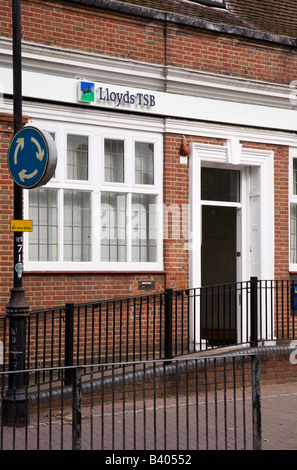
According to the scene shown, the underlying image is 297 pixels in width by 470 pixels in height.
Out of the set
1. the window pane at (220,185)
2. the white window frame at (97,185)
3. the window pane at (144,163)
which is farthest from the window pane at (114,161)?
the window pane at (220,185)

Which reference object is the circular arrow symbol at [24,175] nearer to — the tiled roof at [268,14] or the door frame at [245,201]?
the door frame at [245,201]

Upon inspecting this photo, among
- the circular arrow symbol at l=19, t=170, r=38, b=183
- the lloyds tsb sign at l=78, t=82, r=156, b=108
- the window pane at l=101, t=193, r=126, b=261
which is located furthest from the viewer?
the window pane at l=101, t=193, r=126, b=261

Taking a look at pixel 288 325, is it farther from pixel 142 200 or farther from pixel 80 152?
pixel 80 152

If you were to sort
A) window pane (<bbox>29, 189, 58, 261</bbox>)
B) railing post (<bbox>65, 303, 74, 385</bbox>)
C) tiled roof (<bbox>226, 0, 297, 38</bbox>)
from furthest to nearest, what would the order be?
tiled roof (<bbox>226, 0, 297, 38</bbox>)
window pane (<bbox>29, 189, 58, 261</bbox>)
railing post (<bbox>65, 303, 74, 385</bbox>)

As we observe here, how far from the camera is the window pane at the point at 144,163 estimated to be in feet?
36.7

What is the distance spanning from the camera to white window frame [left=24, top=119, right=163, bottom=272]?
10336 mm

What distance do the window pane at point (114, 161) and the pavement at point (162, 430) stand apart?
4.01m

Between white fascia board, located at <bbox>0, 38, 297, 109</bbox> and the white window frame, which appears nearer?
white fascia board, located at <bbox>0, 38, 297, 109</bbox>

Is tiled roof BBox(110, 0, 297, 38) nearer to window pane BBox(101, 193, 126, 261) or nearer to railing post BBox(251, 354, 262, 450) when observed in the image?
window pane BBox(101, 193, 126, 261)

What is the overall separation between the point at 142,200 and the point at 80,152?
4.13 feet

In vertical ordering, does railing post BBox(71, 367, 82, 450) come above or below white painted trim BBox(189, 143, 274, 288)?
below

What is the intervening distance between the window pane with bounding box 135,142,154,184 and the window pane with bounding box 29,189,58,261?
4.72 feet

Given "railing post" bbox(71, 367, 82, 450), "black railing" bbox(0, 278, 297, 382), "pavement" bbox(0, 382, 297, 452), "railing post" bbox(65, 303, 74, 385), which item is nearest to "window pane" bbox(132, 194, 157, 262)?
"black railing" bbox(0, 278, 297, 382)

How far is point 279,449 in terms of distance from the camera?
7.27m
